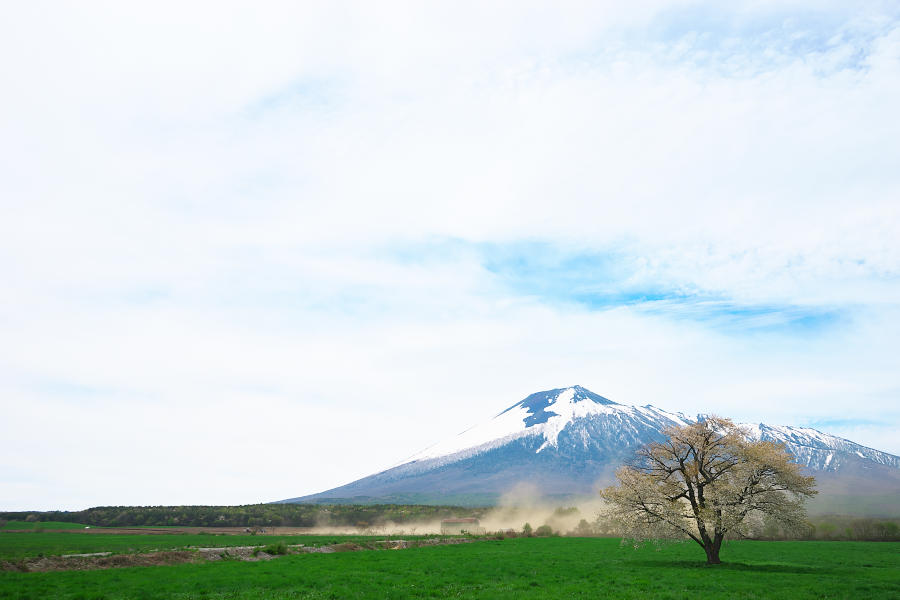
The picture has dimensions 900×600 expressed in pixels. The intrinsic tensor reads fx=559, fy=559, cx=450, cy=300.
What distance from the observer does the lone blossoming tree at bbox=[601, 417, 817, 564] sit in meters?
39.2

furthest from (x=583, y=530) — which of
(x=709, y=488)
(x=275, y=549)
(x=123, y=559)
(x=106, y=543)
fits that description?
(x=123, y=559)

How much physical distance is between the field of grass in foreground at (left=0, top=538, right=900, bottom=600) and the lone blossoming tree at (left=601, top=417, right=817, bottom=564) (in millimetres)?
2947

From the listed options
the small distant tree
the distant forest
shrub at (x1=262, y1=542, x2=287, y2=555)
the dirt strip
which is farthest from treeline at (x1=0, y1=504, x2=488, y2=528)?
the dirt strip

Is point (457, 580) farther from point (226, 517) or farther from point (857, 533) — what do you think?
point (226, 517)

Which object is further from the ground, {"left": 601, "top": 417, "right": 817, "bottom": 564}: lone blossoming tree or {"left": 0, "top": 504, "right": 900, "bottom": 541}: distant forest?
{"left": 601, "top": 417, "right": 817, "bottom": 564}: lone blossoming tree

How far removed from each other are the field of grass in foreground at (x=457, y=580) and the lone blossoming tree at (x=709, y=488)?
9.67 feet

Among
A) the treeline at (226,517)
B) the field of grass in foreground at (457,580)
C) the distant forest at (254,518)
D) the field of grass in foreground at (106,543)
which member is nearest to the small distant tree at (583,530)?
the distant forest at (254,518)

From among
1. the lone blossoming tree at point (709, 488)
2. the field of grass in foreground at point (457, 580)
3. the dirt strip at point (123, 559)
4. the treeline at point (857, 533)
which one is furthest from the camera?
the treeline at point (857, 533)

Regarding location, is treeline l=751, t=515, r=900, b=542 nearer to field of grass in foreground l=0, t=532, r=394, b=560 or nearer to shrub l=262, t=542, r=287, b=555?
shrub l=262, t=542, r=287, b=555

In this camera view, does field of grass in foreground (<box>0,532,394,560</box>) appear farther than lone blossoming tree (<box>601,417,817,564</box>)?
Yes

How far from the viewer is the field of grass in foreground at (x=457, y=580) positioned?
28.7 m

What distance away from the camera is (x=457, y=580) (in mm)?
34656

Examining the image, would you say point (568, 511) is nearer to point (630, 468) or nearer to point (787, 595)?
point (630, 468)

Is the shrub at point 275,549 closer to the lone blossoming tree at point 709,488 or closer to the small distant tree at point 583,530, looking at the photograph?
the lone blossoming tree at point 709,488
